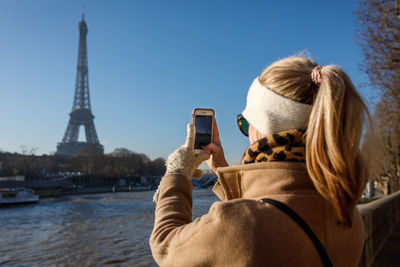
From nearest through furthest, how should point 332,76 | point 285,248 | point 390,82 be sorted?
point 285,248 → point 332,76 → point 390,82

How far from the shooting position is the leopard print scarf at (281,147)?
883 millimetres

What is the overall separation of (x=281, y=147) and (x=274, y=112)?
10 centimetres

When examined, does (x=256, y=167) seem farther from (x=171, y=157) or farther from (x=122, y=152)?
(x=122, y=152)

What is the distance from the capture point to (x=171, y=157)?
3.47 ft

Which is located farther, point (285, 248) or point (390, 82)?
point (390, 82)

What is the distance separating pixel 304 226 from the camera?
822mm

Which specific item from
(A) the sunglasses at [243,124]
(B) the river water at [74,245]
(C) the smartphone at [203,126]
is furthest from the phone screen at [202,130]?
(B) the river water at [74,245]

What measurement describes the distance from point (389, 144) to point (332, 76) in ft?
64.5

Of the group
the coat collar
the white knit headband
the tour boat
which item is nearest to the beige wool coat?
the coat collar

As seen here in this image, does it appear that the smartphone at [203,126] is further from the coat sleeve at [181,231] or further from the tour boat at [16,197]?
the tour boat at [16,197]

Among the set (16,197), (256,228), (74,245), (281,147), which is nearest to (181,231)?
(256,228)

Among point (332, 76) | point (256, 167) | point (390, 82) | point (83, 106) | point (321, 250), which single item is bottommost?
point (321, 250)

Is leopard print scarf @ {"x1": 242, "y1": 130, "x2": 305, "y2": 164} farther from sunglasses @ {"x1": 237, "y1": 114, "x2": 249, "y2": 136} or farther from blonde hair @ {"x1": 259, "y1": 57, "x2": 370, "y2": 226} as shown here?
sunglasses @ {"x1": 237, "y1": 114, "x2": 249, "y2": 136}

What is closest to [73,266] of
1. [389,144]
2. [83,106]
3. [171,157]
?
[171,157]
